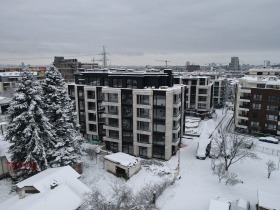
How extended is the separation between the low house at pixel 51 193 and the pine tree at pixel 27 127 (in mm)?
4235

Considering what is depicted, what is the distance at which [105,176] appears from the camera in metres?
39.1

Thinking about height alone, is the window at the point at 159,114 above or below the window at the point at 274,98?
below

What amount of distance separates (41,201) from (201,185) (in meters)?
24.8

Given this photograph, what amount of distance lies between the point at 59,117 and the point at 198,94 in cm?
6098

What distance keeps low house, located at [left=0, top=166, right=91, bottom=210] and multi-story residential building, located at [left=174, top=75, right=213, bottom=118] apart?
2456 inches

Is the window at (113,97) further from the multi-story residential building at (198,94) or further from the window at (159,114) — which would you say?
the multi-story residential building at (198,94)

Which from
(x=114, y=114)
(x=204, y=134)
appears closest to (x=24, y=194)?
(x=114, y=114)

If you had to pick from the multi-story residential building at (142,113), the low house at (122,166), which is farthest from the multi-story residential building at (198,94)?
the low house at (122,166)

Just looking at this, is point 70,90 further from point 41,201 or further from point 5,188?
point 41,201

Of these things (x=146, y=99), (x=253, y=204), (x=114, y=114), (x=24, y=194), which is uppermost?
(x=146, y=99)

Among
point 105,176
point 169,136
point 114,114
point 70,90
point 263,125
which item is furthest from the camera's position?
point 263,125

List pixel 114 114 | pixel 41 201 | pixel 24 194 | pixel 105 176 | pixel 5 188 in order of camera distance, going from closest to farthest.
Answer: pixel 41 201 < pixel 24 194 < pixel 5 188 < pixel 105 176 < pixel 114 114

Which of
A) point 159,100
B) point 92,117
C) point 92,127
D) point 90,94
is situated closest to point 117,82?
point 90,94

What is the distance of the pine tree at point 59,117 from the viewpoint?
36.4 m
